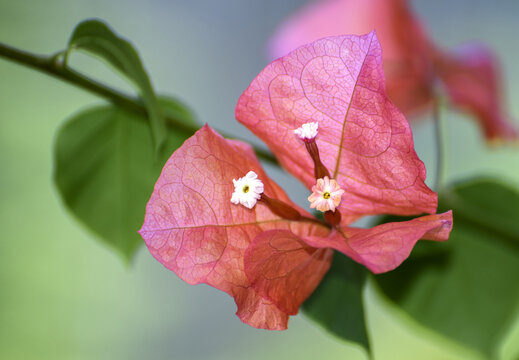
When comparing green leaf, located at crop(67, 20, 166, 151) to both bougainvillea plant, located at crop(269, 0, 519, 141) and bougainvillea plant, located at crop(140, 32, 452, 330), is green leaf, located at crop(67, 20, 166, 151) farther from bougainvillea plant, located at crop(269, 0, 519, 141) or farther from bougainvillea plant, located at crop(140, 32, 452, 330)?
bougainvillea plant, located at crop(269, 0, 519, 141)

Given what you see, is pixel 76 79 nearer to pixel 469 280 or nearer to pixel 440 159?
pixel 440 159

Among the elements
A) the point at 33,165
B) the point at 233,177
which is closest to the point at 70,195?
the point at 233,177

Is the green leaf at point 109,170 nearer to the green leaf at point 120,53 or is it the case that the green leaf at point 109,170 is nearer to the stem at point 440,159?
the green leaf at point 120,53

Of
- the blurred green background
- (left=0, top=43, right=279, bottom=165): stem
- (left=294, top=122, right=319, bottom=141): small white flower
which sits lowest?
the blurred green background

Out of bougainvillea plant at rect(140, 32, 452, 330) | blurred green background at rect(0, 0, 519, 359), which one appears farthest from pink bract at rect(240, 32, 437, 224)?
blurred green background at rect(0, 0, 519, 359)

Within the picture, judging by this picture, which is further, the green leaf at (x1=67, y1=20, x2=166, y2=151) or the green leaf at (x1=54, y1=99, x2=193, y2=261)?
the green leaf at (x1=54, y1=99, x2=193, y2=261)
